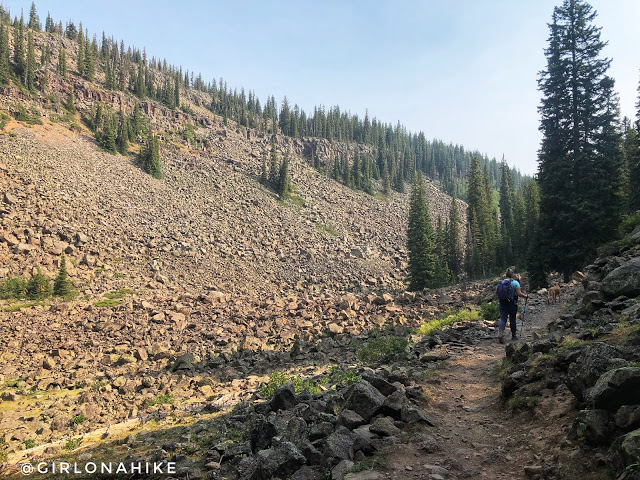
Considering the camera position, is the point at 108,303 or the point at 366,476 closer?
the point at 366,476

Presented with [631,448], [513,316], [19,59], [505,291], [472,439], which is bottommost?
[472,439]

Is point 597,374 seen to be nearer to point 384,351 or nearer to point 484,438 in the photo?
point 484,438

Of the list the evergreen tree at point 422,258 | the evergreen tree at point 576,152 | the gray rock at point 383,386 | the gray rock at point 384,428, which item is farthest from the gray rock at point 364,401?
the evergreen tree at point 422,258

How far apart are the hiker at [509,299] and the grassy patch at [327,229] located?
5772 cm

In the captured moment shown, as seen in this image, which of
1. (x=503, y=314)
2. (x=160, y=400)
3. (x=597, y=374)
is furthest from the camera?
(x=160, y=400)

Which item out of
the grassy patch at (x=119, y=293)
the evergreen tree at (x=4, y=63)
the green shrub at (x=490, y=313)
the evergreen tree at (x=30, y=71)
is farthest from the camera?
the evergreen tree at (x=30, y=71)

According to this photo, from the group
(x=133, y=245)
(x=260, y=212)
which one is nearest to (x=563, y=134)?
(x=133, y=245)

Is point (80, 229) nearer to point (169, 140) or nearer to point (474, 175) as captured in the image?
point (169, 140)

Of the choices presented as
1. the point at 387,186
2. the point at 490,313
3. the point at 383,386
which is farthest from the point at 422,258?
the point at 387,186

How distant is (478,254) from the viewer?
200 ft

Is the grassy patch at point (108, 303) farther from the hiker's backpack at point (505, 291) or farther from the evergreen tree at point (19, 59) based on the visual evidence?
the evergreen tree at point (19, 59)

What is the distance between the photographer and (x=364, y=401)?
664cm

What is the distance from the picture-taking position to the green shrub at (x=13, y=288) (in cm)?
2569

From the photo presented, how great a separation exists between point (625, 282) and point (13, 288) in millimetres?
35451
